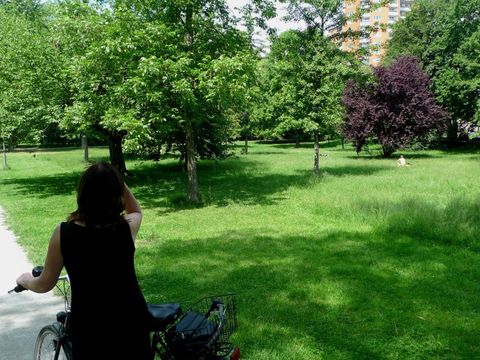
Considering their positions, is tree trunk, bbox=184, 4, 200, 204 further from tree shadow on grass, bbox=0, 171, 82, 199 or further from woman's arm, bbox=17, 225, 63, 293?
woman's arm, bbox=17, 225, 63, 293

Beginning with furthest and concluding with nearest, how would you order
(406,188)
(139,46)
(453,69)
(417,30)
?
(417,30)
(453,69)
(406,188)
(139,46)

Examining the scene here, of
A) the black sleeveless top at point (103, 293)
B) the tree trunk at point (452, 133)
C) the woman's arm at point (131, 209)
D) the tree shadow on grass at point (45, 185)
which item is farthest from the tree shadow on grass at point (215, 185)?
the tree trunk at point (452, 133)

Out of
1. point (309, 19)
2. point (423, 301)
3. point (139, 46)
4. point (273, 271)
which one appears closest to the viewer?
point (423, 301)

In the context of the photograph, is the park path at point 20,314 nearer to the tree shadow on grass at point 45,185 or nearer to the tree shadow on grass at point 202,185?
the tree shadow on grass at point 202,185

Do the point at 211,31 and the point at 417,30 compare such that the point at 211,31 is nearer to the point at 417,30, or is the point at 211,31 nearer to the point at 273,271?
the point at 273,271

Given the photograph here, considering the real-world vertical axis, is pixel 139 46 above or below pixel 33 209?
above

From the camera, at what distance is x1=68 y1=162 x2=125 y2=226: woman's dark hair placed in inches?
93.8

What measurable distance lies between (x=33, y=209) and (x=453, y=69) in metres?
35.2

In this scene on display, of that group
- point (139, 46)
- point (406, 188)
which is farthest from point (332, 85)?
point (139, 46)

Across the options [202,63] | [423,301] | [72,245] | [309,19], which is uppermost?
[309,19]

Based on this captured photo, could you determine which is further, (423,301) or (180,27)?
(180,27)

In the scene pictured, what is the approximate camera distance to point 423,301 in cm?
565

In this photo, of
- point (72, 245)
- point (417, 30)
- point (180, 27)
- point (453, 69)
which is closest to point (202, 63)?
point (180, 27)

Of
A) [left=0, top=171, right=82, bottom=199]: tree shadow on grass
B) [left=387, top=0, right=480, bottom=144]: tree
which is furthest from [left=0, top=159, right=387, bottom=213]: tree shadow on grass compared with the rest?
[left=387, top=0, right=480, bottom=144]: tree
